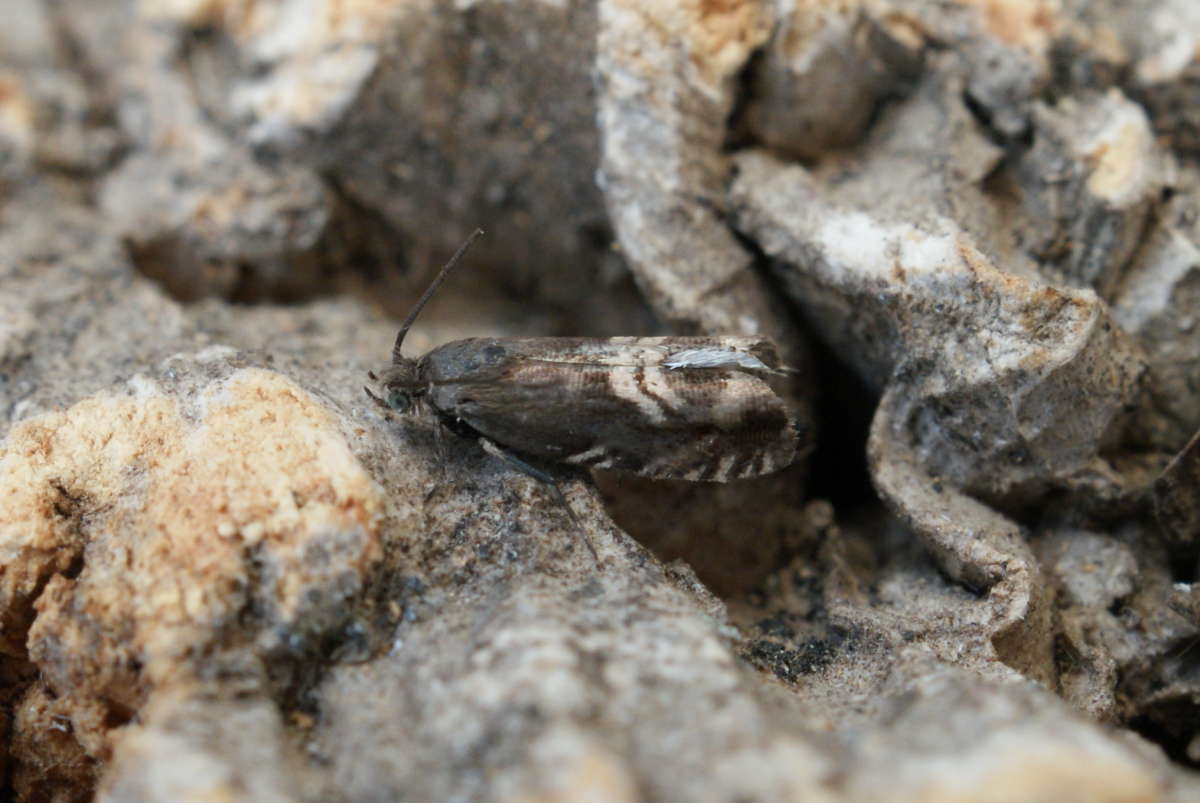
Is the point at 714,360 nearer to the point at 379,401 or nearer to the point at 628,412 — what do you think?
Answer: the point at 628,412

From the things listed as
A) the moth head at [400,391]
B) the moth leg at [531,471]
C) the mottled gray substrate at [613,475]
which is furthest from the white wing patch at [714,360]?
the moth head at [400,391]

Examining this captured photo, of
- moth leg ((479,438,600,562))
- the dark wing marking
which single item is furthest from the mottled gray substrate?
the dark wing marking

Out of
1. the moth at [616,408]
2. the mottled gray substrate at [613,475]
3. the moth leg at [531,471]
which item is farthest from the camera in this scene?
the moth at [616,408]

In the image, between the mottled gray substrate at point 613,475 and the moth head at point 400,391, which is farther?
the moth head at point 400,391

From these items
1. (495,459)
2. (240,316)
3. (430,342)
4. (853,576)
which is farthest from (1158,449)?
(240,316)

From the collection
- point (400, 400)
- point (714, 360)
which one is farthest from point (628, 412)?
point (400, 400)

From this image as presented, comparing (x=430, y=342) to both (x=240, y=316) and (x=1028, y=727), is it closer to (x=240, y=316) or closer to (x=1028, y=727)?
(x=240, y=316)

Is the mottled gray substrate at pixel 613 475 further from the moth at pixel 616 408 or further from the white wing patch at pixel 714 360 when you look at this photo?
the white wing patch at pixel 714 360
